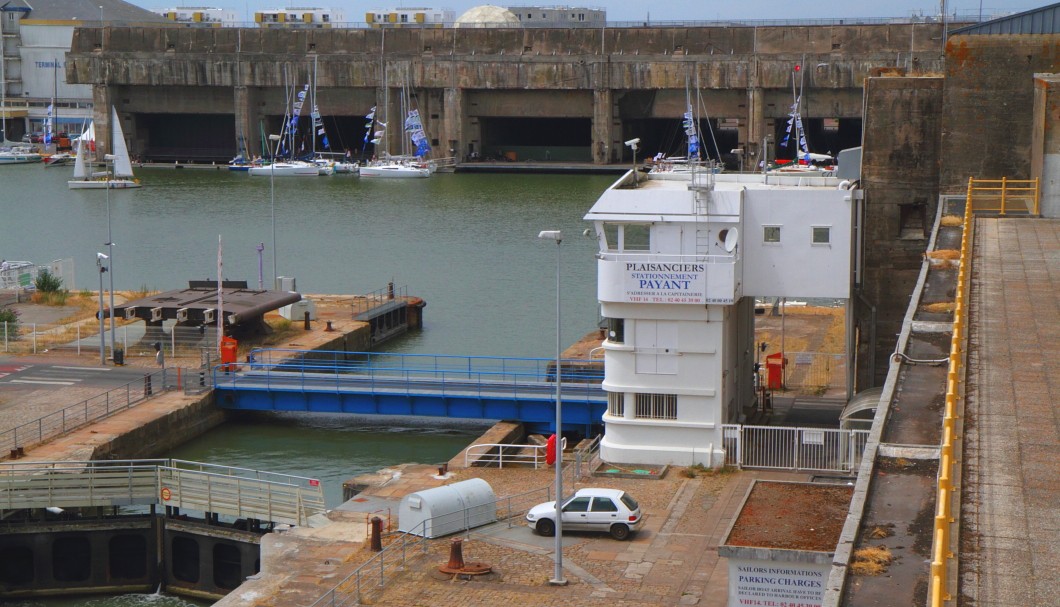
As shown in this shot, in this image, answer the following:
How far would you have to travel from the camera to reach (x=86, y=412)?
34.3 m

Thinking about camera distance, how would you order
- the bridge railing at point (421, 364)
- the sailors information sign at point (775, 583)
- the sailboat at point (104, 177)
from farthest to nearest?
the sailboat at point (104, 177), the bridge railing at point (421, 364), the sailors information sign at point (775, 583)

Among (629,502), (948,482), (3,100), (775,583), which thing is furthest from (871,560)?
(3,100)

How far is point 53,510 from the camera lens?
2839 cm

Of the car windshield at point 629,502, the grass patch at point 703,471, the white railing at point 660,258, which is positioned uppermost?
the white railing at point 660,258

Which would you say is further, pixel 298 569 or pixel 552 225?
pixel 552 225

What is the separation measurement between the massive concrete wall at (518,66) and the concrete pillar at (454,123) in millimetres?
92

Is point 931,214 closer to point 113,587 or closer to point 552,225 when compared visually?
point 113,587

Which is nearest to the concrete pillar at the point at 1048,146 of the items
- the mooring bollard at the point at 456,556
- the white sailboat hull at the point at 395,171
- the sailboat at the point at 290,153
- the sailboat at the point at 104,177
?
the mooring bollard at the point at 456,556

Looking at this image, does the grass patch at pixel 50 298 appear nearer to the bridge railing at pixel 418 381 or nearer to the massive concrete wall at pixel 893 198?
the bridge railing at pixel 418 381

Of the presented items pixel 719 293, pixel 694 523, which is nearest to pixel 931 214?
pixel 719 293

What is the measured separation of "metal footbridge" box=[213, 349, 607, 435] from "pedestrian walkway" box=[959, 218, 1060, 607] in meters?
11.8

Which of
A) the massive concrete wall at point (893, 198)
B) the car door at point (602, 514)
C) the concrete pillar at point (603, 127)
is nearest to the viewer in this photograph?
the car door at point (602, 514)

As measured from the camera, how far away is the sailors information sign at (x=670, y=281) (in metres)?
28.0

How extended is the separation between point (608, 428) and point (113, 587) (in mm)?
9095
